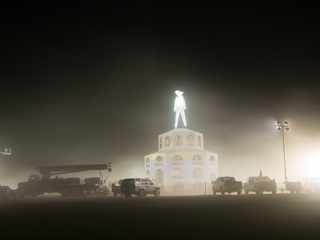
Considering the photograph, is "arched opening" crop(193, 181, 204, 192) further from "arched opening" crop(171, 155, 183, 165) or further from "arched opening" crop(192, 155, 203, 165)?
"arched opening" crop(171, 155, 183, 165)

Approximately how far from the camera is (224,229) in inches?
370

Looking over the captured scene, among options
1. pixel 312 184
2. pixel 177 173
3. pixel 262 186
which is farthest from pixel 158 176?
pixel 262 186

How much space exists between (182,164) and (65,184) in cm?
2871

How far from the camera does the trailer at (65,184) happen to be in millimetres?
37688

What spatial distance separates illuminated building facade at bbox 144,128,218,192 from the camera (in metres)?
62.8

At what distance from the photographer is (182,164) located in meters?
63.6

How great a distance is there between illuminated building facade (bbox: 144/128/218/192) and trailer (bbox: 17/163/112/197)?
2268 centimetres

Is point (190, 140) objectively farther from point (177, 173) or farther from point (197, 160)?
point (177, 173)

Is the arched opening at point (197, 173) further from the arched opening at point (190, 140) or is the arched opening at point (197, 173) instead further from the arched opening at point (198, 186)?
the arched opening at point (190, 140)

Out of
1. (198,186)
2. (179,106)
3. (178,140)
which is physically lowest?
(198,186)

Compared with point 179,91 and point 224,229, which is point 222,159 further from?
point 224,229

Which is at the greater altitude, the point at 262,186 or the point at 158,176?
the point at 158,176

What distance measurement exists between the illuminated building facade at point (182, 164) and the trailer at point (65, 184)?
22.7 meters

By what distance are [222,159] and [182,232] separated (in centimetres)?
7394
